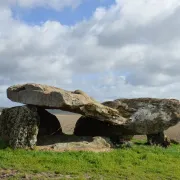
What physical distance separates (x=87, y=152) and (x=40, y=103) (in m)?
3.73

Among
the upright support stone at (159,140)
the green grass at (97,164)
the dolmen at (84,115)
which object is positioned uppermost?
the dolmen at (84,115)

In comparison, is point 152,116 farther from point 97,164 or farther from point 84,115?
point 97,164

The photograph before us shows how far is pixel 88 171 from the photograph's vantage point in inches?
639

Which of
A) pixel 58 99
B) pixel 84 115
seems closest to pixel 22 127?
pixel 58 99

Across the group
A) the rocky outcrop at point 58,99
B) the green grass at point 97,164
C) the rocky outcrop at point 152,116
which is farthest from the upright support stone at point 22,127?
the rocky outcrop at point 152,116

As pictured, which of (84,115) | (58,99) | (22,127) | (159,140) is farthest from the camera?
(159,140)

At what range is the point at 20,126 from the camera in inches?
802

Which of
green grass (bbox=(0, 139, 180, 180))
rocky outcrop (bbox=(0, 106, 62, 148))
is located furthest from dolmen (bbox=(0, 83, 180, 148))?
green grass (bbox=(0, 139, 180, 180))

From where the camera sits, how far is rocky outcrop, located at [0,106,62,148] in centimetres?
2019

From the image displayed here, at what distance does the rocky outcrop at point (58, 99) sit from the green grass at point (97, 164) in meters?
2.75

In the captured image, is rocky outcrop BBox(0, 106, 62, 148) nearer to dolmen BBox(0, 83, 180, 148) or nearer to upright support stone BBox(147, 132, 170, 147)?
dolmen BBox(0, 83, 180, 148)

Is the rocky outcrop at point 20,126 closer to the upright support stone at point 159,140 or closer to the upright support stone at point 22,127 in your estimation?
the upright support stone at point 22,127

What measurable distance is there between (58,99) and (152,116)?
6686mm

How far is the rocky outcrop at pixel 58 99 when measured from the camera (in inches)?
814
